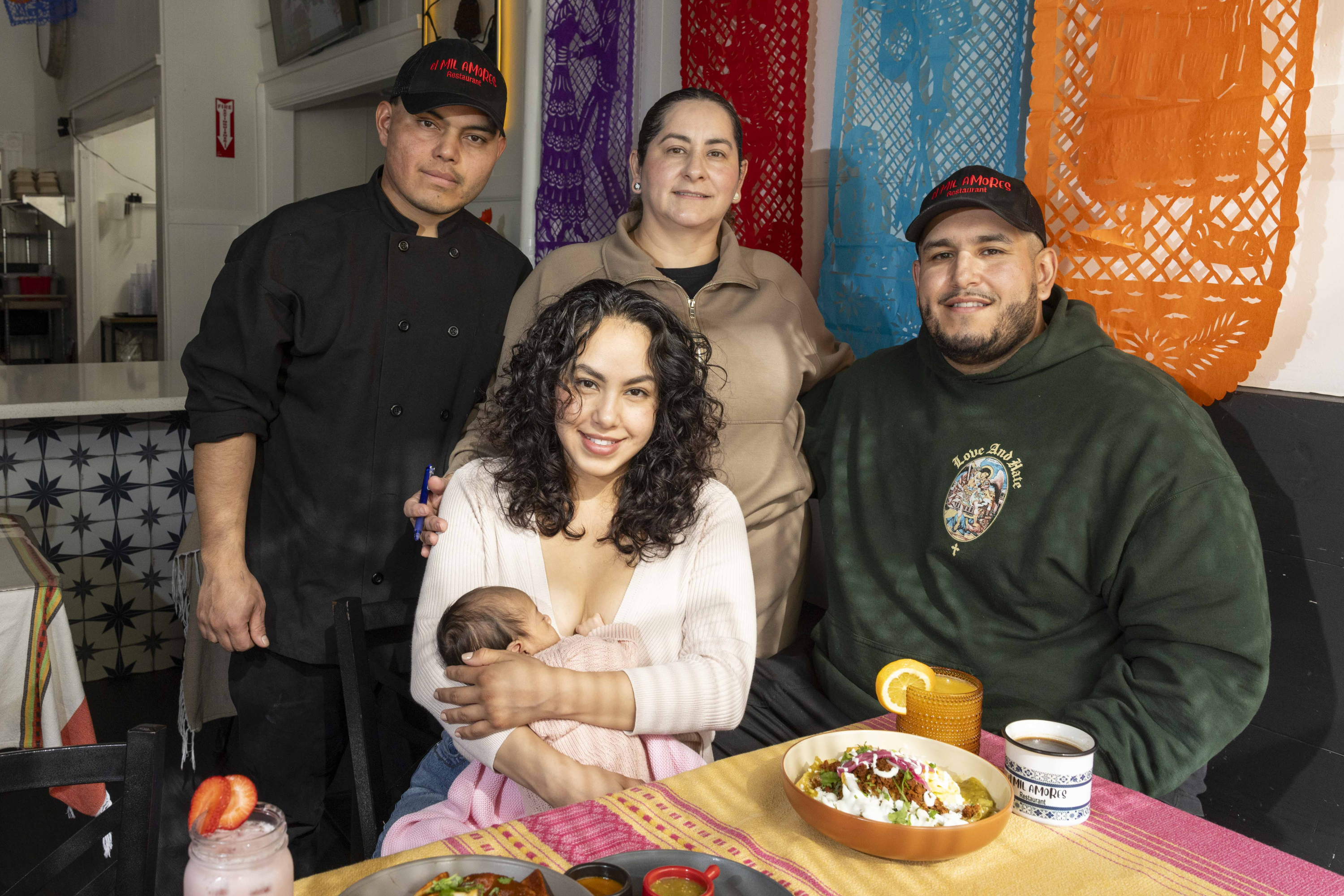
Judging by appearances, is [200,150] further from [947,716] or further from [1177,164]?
[947,716]

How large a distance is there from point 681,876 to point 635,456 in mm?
908

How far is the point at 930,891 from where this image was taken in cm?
105

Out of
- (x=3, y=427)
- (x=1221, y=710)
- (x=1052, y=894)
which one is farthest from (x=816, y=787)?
(x=3, y=427)

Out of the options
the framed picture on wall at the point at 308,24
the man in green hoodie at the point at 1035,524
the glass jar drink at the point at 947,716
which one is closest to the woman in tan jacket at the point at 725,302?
the man in green hoodie at the point at 1035,524

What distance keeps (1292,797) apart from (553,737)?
1427mm

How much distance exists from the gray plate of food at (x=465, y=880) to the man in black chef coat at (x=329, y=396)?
136 cm

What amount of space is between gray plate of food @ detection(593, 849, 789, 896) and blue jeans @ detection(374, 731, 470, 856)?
69 cm

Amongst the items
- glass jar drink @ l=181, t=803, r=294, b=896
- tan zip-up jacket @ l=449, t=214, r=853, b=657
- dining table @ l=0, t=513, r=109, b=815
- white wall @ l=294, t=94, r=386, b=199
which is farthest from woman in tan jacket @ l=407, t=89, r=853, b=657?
Result: white wall @ l=294, t=94, r=386, b=199

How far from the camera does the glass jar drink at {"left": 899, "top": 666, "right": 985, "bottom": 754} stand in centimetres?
132

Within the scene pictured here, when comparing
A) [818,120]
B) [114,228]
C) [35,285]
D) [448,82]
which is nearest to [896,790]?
[448,82]

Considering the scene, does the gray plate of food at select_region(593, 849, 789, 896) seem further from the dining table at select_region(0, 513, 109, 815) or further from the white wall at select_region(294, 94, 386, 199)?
the white wall at select_region(294, 94, 386, 199)

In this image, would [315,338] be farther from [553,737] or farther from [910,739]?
[910,739]

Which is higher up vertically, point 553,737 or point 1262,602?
point 1262,602

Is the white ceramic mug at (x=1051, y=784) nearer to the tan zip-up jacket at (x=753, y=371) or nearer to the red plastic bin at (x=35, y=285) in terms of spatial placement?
the tan zip-up jacket at (x=753, y=371)
